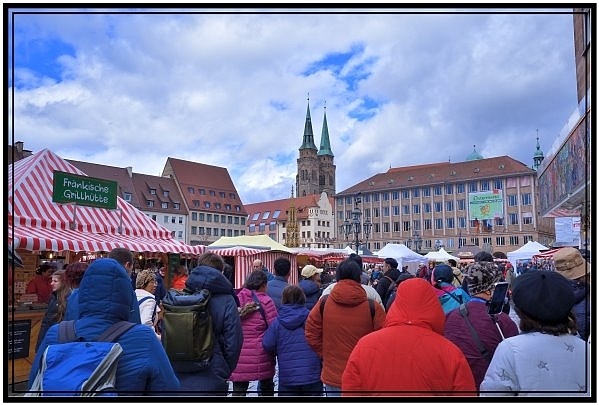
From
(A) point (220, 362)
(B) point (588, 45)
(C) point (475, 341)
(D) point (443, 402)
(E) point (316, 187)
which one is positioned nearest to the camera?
(D) point (443, 402)

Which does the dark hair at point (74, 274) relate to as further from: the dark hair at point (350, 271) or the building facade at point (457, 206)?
the building facade at point (457, 206)

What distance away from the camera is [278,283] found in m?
6.31

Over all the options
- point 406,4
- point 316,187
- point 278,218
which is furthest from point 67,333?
point 316,187

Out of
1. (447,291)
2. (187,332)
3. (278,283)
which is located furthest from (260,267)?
(187,332)

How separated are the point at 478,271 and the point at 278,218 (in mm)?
89724

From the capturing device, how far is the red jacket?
421 cm

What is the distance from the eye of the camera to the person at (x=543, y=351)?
2.13 metres

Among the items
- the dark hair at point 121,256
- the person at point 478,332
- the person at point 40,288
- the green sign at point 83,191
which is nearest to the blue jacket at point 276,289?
the dark hair at point 121,256

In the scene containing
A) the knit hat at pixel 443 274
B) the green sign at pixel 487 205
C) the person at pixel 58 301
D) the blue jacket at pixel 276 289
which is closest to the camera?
the knit hat at pixel 443 274

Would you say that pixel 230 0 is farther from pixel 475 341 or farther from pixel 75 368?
pixel 475 341

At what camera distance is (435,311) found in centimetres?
236

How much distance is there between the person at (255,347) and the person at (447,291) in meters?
1.61

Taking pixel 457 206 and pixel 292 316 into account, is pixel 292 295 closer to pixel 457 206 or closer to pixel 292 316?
pixel 292 316

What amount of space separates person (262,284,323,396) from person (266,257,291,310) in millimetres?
1353
